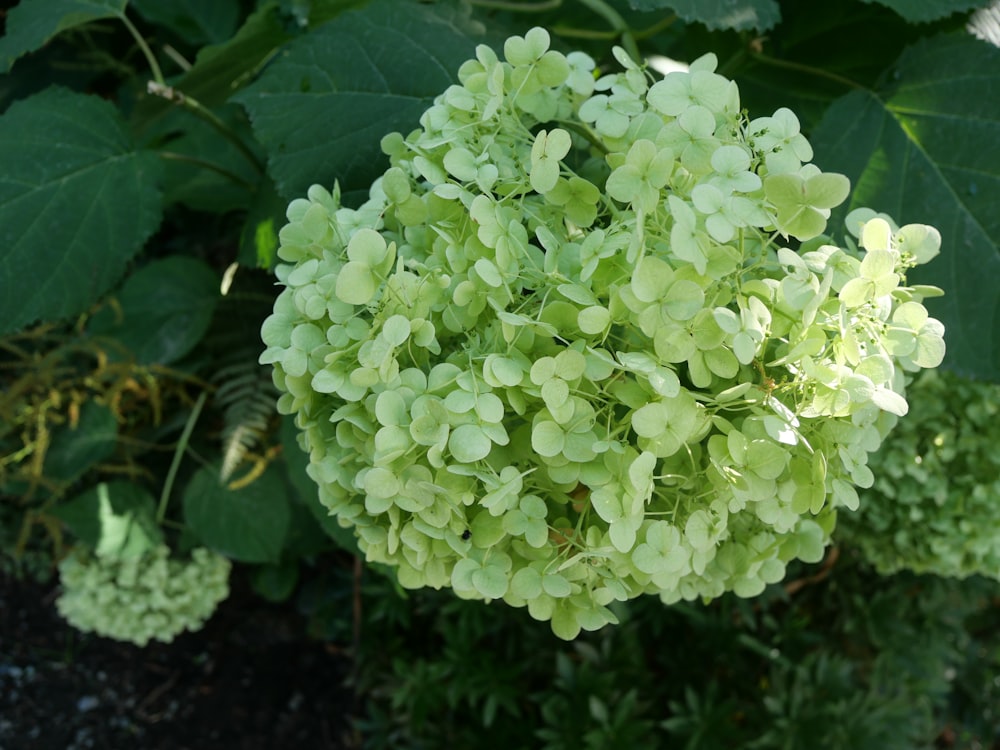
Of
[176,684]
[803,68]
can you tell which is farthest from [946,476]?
[176,684]

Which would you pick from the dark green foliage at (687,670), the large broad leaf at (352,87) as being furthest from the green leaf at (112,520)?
the large broad leaf at (352,87)

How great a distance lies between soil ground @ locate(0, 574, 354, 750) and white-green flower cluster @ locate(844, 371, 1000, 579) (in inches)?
50.4

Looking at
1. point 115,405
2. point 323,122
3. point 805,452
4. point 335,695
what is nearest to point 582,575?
point 805,452

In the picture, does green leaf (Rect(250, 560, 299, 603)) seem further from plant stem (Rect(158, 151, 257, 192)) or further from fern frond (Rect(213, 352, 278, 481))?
plant stem (Rect(158, 151, 257, 192))

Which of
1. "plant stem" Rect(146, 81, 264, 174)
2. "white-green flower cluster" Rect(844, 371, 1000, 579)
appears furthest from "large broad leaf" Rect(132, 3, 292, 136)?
"white-green flower cluster" Rect(844, 371, 1000, 579)

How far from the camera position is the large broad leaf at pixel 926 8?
0.90 m

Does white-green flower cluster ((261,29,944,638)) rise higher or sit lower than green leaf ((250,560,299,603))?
higher

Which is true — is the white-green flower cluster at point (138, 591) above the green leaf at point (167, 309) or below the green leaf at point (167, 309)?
below

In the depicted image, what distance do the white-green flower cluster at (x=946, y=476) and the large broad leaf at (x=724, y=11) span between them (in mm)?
526

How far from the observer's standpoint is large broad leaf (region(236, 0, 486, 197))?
896mm

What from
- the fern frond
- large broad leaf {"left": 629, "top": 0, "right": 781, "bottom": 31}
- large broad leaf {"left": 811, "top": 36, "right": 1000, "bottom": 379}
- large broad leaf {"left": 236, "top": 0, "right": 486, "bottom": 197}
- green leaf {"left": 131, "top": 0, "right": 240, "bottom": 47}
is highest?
large broad leaf {"left": 629, "top": 0, "right": 781, "bottom": 31}

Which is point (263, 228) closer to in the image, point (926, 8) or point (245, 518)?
point (245, 518)

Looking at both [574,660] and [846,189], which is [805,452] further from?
[574,660]

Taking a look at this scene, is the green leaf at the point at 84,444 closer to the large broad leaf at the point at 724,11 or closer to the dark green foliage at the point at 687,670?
the dark green foliage at the point at 687,670
